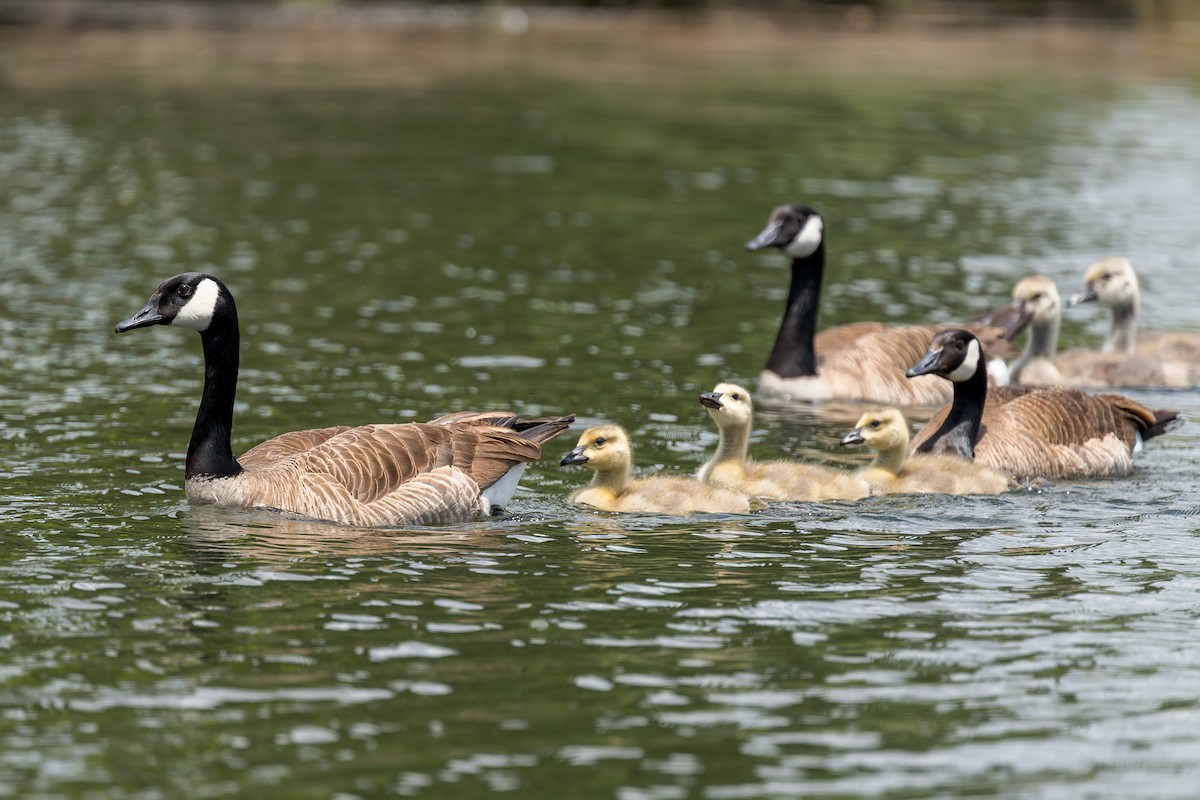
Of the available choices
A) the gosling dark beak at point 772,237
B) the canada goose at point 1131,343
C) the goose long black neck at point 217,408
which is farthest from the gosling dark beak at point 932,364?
the goose long black neck at point 217,408

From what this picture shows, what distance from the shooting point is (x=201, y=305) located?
12.6 m

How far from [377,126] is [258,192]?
7106 millimetres

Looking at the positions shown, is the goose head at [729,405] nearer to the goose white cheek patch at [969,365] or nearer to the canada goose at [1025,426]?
the canada goose at [1025,426]

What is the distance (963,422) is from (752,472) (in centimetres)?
210

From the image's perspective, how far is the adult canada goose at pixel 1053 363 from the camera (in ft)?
57.2

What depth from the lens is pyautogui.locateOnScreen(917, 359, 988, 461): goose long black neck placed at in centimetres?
1388

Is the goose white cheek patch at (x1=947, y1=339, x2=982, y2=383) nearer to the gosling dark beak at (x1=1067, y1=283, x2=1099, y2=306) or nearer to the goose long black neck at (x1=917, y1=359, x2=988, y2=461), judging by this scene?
the goose long black neck at (x1=917, y1=359, x2=988, y2=461)

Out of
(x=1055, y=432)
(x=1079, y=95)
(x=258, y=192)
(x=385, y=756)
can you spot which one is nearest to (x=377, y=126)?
(x=258, y=192)

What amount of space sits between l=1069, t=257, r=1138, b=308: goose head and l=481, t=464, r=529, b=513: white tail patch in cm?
737

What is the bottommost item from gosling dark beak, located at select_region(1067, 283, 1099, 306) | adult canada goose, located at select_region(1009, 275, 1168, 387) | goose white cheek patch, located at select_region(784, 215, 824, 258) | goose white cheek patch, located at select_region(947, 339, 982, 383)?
adult canada goose, located at select_region(1009, 275, 1168, 387)

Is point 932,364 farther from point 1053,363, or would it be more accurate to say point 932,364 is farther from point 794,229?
point 1053,363

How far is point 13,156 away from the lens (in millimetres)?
30000

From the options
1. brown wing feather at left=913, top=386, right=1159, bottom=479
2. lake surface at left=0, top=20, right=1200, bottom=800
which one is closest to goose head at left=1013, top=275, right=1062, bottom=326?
lake surface at left=0, top=20, right=1200, bottom=800

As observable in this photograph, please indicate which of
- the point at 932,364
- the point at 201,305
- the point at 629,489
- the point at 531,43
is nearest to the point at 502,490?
the point at 629,489
